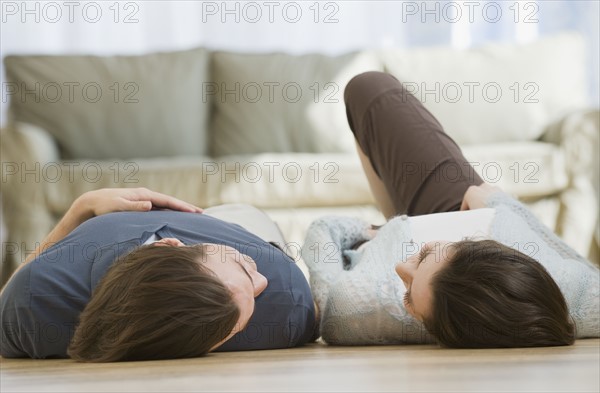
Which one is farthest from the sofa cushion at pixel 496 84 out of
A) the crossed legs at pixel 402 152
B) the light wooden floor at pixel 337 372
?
the light wooden floor at pixel 337 372

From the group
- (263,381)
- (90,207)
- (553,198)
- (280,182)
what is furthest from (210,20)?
(263,381)

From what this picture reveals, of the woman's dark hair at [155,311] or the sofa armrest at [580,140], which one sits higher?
the woman's dark hair at [155,311]

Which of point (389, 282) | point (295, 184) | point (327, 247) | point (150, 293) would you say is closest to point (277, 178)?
point (295, 184)

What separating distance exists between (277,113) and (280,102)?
5cm

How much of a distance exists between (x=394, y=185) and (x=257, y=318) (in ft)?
2.58

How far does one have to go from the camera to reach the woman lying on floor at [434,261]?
125cm

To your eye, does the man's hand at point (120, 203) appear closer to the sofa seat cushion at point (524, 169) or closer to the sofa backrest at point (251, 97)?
the sofa seat cushion at point (524, 169)

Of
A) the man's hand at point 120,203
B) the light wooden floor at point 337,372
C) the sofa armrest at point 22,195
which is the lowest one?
the sofa armrest at point 22,195

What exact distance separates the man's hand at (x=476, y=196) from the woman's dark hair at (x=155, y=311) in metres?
0.79

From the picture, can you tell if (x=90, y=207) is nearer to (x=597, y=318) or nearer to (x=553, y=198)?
(x=597, y=318)

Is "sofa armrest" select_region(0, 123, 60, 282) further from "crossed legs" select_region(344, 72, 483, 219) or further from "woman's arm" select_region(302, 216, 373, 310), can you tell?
"woman's arm" select_region(302, 216, 373, 310)

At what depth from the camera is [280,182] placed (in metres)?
3.27

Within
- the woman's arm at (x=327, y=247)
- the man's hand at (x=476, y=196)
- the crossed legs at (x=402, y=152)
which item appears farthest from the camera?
the crossed legs at (x=402, y=152)

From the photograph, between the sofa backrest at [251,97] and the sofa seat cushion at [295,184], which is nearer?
the sofa seat cushion at [295,184]
